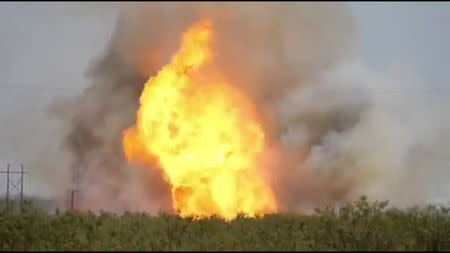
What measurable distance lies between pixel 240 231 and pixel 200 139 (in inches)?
381

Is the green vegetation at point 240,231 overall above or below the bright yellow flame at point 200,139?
below

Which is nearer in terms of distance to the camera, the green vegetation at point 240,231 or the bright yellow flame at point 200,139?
the green vegetation at point 240,231

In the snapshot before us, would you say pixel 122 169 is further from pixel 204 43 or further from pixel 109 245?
pixel 109 245

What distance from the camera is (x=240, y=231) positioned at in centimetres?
1559

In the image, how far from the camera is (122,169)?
3278 cm

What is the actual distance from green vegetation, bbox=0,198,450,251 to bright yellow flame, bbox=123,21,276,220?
7281 mm

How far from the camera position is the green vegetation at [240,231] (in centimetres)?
1326

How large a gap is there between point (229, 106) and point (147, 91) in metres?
3.36

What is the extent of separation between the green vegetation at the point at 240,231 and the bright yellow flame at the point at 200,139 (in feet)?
23.9

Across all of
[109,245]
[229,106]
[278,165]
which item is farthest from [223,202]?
[109,245]

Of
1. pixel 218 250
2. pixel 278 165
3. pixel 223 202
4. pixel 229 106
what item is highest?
pixel 229 106

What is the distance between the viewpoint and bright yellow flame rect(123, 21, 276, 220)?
80.6 feet

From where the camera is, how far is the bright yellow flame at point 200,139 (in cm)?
2456

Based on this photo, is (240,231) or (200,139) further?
(200,139)
